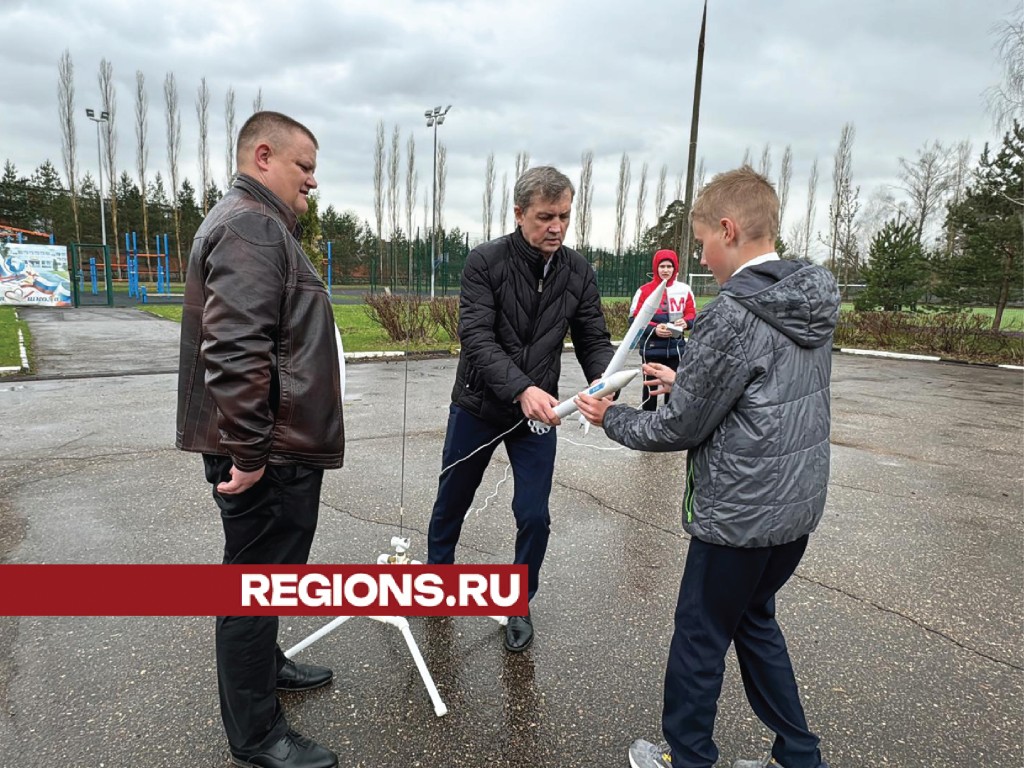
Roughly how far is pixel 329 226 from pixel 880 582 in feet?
174

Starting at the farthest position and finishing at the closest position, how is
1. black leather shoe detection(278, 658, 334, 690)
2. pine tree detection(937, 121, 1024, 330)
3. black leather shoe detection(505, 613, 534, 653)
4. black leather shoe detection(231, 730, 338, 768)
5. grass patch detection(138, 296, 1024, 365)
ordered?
pine tree detection(937, 121, 1024, 330), grass patch detection(138, 296, 1024, 365), black leather shoe detection(505, 613, 534, 653), black leather shoe detection(278, 658, 334, 690), black leather shoe detection(231, 730, 338, 768)

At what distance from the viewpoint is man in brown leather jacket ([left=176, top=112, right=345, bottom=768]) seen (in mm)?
1725

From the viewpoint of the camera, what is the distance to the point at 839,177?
143ft

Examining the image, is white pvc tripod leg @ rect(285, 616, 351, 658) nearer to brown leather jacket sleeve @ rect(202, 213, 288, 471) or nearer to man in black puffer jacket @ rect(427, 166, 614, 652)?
man in black puffer jacket @ rect(427, 166, 614, 652)

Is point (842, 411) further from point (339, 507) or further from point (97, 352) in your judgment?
point (97, 352)

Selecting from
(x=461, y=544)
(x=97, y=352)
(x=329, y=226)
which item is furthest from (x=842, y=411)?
(x=329, y=226)

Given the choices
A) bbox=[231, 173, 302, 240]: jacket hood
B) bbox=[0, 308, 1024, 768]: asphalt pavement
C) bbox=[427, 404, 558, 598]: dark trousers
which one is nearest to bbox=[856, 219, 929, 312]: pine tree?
bbox=[0, 308, 1024, 768]: asphalt pavement

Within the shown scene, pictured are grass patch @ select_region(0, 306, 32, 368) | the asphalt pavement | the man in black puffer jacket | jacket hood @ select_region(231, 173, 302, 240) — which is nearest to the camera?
jacket hood @ select_region(231, 173, 302, 240)

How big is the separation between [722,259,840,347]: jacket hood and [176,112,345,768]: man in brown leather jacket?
49.2 inches

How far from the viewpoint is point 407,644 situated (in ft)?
8.85

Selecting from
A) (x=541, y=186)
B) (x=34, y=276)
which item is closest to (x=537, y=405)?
(x=541, y=186)

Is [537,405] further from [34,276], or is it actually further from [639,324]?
[34,276]

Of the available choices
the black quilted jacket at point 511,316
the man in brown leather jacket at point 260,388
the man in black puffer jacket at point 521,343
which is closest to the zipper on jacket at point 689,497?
the man in black puffer jacket at point 521,343

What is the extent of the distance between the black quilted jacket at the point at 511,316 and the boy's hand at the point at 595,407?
565mm
